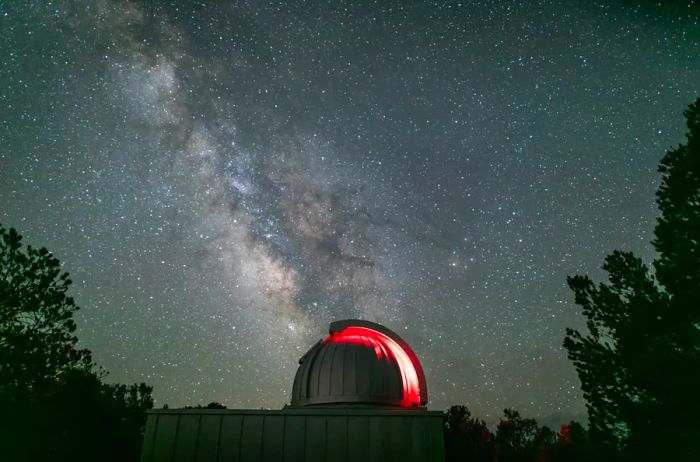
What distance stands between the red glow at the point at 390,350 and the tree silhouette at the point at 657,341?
13.2 ft

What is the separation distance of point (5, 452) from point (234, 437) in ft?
37.7

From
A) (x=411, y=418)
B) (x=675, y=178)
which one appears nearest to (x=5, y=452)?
(x=411, y=418)

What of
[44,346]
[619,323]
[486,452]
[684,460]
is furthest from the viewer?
[486,452]

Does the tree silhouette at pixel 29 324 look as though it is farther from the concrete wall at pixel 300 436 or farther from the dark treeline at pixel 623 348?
the concrete wall at pixel 300 436

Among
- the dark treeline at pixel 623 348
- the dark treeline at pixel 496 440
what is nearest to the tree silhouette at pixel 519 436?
the dark treeline at pixel 496 440

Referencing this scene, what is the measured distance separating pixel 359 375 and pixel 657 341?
644 centimetres

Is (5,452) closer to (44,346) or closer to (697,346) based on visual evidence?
(44,346)

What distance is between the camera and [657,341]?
31.2 ft

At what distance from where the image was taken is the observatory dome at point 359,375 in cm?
1025

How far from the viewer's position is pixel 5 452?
14086mm

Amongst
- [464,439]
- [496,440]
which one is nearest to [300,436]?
[464,439]

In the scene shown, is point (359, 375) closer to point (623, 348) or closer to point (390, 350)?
point (390, 350)

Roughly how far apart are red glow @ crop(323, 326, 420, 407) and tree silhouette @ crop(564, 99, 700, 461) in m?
4.03

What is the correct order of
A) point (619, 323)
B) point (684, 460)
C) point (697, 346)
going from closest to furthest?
point (684, 460), point (697, 346), point (619, 323)
